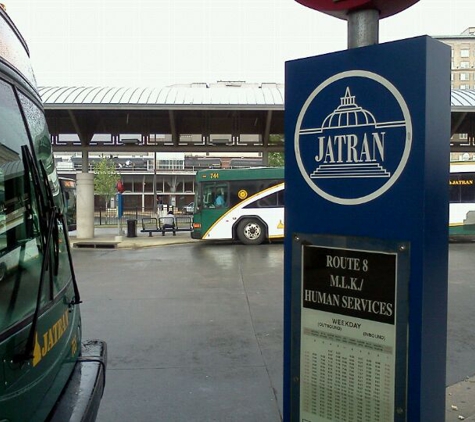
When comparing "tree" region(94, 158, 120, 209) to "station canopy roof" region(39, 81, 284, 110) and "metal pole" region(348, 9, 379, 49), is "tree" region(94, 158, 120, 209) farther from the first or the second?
"metal pole" region(348, 9, 379, 49)

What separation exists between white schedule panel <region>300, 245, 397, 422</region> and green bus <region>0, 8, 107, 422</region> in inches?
46.2

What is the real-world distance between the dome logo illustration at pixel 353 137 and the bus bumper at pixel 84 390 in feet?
5.24

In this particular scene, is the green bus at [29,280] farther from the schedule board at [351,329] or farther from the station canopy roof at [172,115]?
the station canopy roof at [172,115]

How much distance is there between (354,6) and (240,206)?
16190mm

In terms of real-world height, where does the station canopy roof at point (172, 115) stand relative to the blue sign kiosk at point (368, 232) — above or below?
above

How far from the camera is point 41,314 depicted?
232 cm

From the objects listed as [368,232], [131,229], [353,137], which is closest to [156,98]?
[131,229]

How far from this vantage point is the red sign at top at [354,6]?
2.24 m

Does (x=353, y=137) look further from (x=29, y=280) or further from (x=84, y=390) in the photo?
(x=84, y=390)

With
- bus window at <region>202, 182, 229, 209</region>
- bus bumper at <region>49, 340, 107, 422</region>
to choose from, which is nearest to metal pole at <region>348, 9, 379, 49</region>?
bus bumper at <region>49, 340, 107, 422</region>

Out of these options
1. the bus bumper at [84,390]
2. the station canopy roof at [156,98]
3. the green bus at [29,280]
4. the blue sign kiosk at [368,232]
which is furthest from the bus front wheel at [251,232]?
the blue sign kiosk at [368,232]

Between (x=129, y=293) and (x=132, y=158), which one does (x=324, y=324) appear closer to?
(x=129, y=293)

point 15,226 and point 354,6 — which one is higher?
point 354,6

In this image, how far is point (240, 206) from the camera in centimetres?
1842
